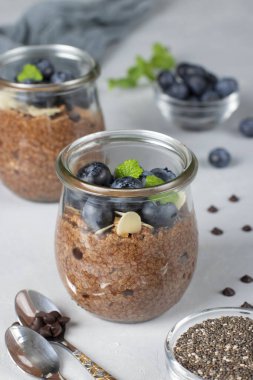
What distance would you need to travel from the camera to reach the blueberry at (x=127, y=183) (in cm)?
162

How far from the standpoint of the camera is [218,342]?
5.11 feet

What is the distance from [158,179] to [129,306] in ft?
0.94

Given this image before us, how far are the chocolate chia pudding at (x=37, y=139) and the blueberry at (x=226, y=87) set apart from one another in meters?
0.69

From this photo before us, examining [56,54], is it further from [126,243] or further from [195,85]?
[126,243]

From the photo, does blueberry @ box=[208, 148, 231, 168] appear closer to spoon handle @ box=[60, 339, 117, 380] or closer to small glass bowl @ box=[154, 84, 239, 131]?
small glass bowl @ box=[154, 84, 239, 131]

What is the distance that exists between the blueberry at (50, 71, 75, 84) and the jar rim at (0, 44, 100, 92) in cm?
7

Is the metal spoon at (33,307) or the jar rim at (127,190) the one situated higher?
the jar rim at (127,190)

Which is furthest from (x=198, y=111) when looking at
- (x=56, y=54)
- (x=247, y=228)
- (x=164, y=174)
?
(x=164, y=174)

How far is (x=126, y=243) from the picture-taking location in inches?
63.1

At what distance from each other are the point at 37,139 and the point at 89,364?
0.77 meters

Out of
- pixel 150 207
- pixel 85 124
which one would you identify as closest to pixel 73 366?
pixel 150 207

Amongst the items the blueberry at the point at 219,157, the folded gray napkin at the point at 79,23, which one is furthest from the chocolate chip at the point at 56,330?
the folded gray napkin at the point at 79,23

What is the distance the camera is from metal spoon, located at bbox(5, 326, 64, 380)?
1.59 metres

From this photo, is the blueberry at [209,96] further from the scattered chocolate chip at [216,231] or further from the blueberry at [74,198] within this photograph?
the blueberry at [74,198]
